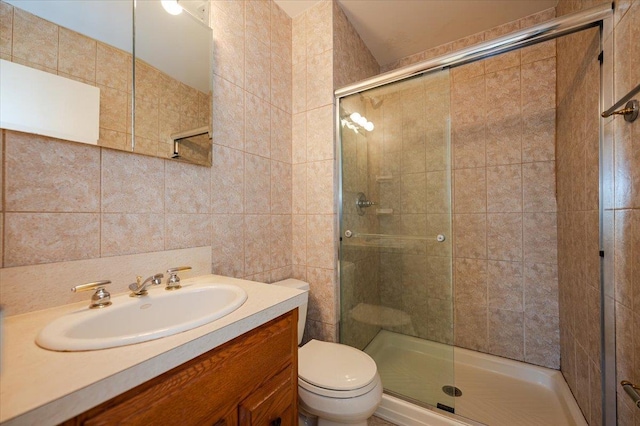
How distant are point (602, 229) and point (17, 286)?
2007 mm

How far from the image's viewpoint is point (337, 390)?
3.45ft

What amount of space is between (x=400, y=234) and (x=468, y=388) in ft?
3.61

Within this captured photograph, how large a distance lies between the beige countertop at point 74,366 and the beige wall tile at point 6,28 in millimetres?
750

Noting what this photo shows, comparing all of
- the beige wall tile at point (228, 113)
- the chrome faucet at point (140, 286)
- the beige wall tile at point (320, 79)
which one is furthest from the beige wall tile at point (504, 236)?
the chrome faucet at point (140, 286)

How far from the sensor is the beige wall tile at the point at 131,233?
0.89 m

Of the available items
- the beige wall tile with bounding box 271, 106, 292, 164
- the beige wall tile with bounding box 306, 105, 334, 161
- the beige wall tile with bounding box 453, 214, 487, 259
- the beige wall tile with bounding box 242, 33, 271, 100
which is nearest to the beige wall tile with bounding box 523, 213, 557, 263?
the beige wall tile with bounding box 453, 214, 487, 259

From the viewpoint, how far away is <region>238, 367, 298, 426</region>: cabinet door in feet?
2.29

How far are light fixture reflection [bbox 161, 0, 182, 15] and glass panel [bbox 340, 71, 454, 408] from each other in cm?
98

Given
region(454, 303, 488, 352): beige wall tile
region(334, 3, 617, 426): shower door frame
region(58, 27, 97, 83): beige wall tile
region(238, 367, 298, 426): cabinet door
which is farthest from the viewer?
region(454, 303, 488, 352): beige wall tile

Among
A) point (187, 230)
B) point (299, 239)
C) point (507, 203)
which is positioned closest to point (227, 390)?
point (187, 230)

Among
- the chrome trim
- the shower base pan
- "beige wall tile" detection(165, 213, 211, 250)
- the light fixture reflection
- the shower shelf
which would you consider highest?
the light fixture reflection

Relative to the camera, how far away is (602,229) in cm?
101

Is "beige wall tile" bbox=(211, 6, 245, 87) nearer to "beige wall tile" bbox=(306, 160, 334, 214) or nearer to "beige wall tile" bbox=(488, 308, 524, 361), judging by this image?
"beige wall tile" bbox=(306, 160, 334, 214)

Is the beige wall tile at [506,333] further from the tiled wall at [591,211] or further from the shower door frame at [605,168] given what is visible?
the shower door frame at [605,168]
